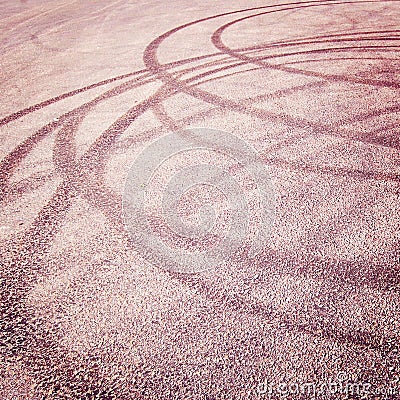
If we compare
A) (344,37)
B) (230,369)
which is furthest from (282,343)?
(344,37)

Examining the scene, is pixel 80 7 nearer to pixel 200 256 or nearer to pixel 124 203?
pixel 124 203

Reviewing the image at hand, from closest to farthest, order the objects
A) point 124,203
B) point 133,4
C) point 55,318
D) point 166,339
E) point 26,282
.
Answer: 1. point 166,339
2. point 55,318
3. point 26,282
4. point 124,203
5. point 133,4

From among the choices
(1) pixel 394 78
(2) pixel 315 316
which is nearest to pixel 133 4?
(1) pixel 394 78

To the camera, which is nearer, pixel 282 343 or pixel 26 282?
pixel 282 343

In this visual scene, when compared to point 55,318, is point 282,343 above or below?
below

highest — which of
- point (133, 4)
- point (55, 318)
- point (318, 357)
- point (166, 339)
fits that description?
point (133, 4)

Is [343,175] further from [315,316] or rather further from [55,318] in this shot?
[55,318]

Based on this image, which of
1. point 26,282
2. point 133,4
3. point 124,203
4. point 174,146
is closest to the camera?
point 26,282

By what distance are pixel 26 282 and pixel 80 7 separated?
10.3 m

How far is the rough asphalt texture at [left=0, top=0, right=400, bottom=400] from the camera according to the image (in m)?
1.90

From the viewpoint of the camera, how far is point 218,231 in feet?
8.96

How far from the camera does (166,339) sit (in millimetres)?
2039

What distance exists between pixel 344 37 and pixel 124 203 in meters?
5.45

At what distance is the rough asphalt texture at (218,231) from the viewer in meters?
1.90
